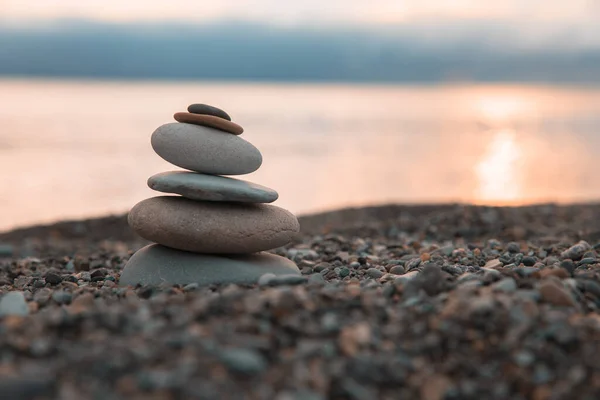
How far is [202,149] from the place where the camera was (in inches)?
260

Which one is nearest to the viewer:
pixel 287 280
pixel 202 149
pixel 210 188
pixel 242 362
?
pixel 242 362

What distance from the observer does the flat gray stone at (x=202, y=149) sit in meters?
6.61

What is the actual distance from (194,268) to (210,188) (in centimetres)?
80

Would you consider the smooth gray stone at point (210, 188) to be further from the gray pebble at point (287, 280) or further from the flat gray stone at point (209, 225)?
the gray pebble at point (287, 280)

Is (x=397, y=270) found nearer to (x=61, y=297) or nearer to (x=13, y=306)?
(x=61, y=297)

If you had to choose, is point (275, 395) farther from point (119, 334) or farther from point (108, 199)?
point (108, 199)

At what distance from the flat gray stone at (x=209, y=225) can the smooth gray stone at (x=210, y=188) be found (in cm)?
16

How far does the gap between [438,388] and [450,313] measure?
29.6 inches

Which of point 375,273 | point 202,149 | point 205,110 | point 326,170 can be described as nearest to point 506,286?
point 375,273

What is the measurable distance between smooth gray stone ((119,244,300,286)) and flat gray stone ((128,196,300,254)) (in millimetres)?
112

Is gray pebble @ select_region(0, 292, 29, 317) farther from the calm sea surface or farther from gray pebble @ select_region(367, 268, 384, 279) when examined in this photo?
the calm sea surface

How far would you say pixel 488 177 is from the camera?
27.0 meters

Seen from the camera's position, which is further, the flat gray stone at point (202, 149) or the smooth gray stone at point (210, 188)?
the flat gray stone at point (202, 149)

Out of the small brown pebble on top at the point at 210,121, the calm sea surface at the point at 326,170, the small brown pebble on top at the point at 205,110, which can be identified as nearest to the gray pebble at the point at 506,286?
the small brown pebble on top at the point at 210,121
